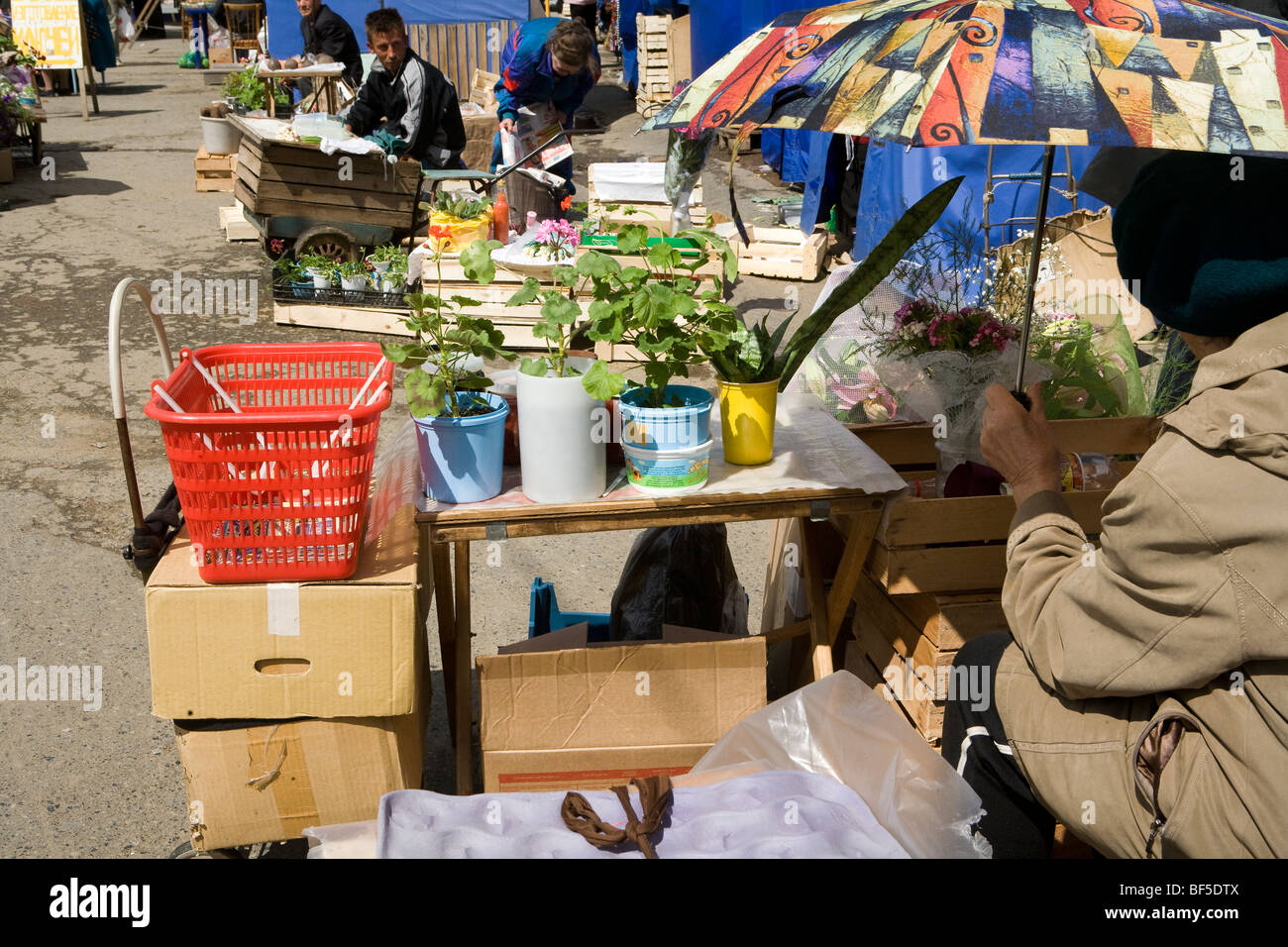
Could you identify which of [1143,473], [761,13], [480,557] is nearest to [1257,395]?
[1143,473]

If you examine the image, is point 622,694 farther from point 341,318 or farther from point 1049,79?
point 341,318

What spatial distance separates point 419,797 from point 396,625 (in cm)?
34

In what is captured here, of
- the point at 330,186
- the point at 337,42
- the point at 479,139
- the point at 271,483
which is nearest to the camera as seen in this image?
the point at 271,483

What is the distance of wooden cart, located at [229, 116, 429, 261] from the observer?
7.05 metres

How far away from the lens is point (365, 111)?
7625mm

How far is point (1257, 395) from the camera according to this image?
1595mm

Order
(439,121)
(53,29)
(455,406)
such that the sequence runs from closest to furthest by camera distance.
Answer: (455,406), (439,121), (53,29)

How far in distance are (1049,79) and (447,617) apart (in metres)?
1.94

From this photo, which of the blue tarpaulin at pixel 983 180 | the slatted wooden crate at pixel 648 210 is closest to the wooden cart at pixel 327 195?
the slatted wooden crate at pixel 648 210

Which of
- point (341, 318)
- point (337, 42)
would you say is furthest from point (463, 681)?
point (337, 42)

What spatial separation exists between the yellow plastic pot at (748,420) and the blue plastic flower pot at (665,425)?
93 mm

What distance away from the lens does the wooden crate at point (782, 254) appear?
26.0 feet

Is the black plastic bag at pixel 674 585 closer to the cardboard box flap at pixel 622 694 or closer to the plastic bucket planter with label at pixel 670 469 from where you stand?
the cardboard box flap at pixel 622 694
